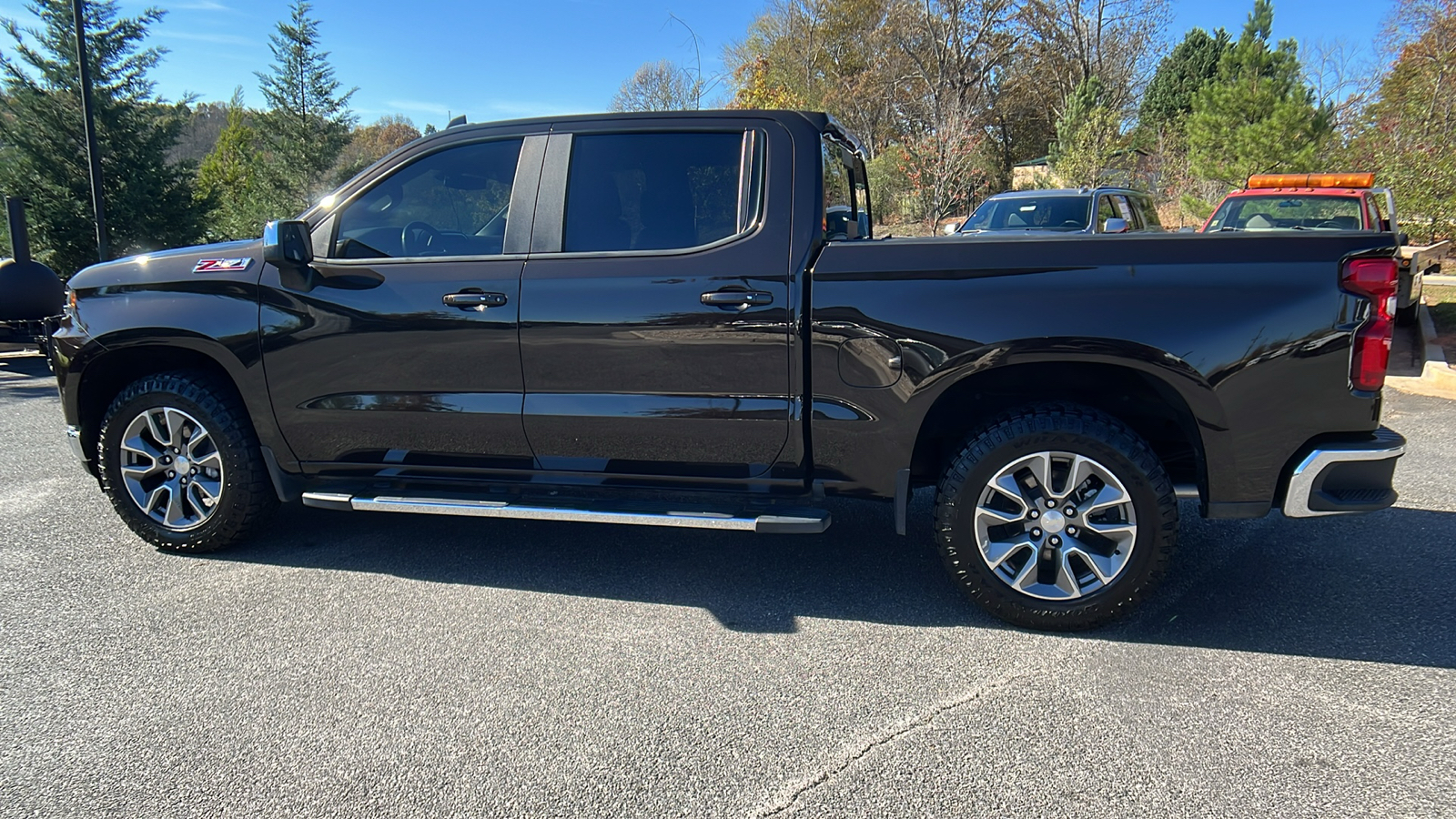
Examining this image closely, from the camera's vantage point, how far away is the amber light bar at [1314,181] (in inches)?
437

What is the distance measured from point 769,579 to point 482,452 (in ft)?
4.54

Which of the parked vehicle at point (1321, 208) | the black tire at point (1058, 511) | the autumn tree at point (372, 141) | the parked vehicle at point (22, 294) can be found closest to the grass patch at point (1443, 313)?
the parked vehicle at point (1321, 208)

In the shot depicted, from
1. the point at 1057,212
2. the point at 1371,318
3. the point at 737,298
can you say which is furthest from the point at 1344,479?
the point at 1057,212

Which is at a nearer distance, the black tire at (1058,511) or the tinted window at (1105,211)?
the black tire at (1058,511)

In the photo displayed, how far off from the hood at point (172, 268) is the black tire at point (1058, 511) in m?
3.21

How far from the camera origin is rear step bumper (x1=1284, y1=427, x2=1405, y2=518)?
298 cm

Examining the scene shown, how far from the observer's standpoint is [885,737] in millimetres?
2654

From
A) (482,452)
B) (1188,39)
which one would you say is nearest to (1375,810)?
(482,452)

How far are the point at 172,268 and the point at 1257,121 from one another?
20753 mm

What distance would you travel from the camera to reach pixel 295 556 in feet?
13.8

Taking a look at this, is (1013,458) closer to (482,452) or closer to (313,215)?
(482,452)

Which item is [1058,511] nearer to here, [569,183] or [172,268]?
[569,183]

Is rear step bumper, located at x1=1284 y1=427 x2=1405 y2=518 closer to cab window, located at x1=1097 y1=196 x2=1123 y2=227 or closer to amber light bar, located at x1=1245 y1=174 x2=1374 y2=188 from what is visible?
cab window, located at x1=1097 y1=196 x2=1123 y2=227

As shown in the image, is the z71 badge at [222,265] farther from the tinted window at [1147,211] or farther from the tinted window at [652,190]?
the tinted window at [1147,211]
